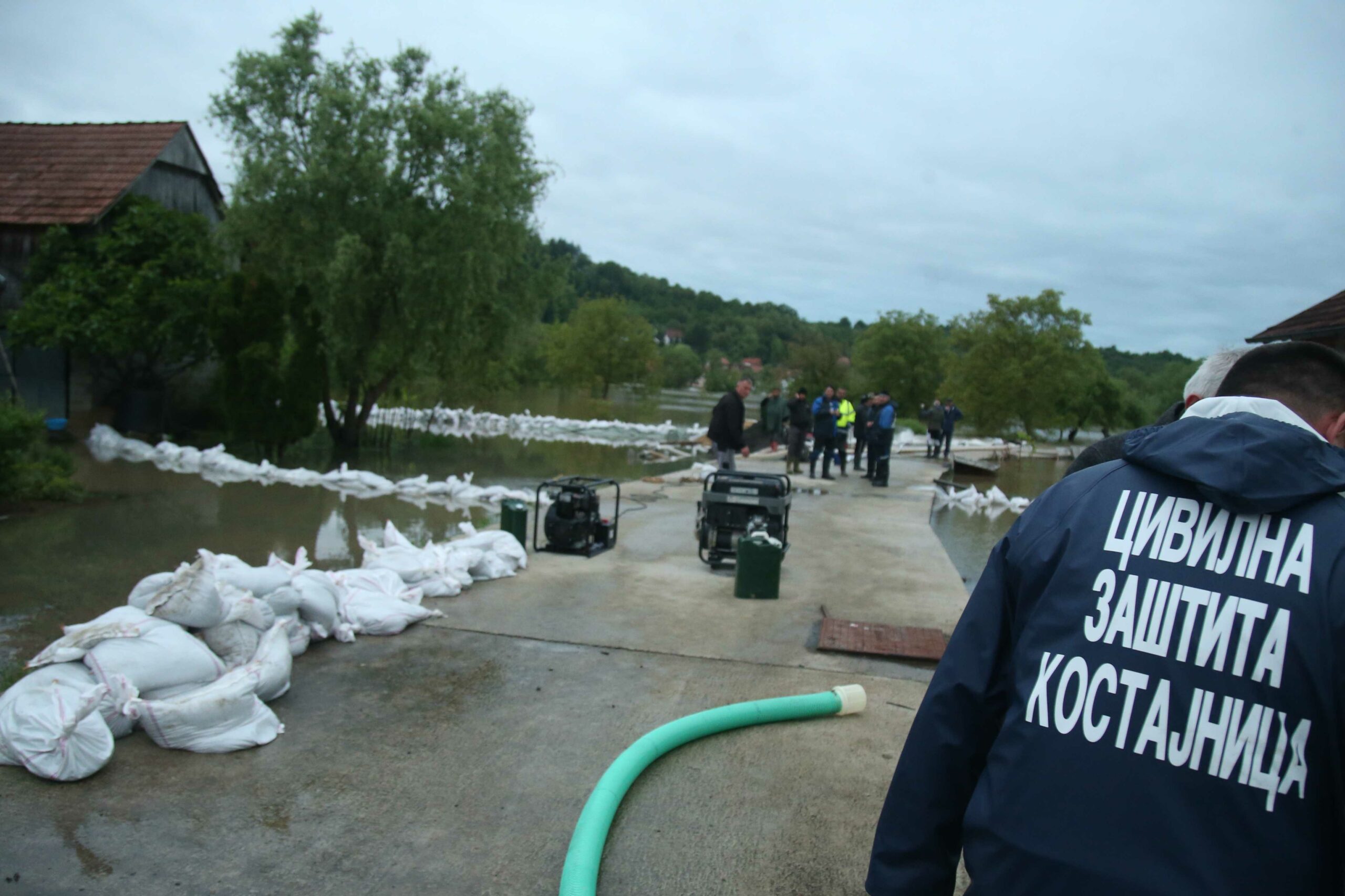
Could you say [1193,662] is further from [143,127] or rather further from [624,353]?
[624,353]

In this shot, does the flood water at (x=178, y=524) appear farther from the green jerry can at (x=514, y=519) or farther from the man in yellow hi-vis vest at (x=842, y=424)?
the man in yellow hi-vis vest at (x=842, y=424)

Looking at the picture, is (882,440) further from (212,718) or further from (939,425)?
(212,718)

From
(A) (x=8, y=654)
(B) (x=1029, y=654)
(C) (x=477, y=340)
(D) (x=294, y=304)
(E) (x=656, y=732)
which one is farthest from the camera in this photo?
(C) (x=477, y=340)

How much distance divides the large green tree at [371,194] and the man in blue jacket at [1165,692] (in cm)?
1888

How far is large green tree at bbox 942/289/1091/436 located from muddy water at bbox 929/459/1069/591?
14938 mm

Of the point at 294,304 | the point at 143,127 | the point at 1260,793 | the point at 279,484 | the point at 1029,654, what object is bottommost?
the point at 279,484

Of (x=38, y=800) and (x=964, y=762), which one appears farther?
(x=38, y=800)

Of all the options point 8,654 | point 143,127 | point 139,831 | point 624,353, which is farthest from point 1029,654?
point 624,353

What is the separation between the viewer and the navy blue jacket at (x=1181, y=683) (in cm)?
142

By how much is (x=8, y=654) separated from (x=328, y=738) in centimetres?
280

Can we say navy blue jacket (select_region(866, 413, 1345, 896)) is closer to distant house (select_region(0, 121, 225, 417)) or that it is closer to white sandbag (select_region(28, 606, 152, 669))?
white sandbag (select_region(28, 606, 152, 669))

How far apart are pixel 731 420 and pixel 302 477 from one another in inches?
315

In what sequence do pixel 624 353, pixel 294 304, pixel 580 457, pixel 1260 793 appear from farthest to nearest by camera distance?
1. pixel 624 353
2. pixel 580 457
3. pixel 294 304
4. pixel 1260 793

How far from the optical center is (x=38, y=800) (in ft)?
11.6
